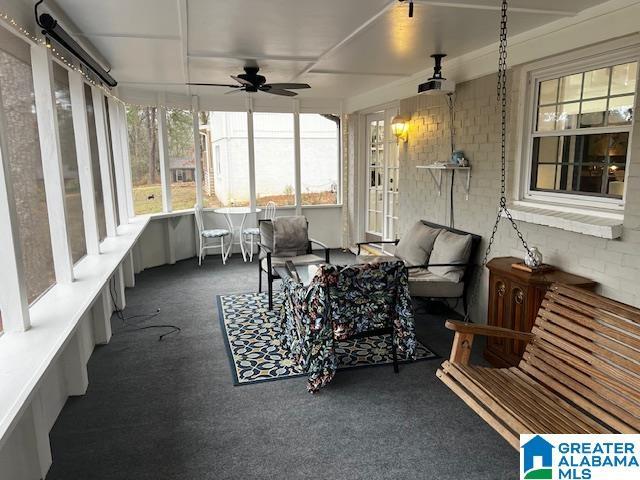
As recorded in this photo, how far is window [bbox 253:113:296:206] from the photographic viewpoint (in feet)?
25.5

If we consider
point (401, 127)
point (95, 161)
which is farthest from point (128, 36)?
point (401, 127)

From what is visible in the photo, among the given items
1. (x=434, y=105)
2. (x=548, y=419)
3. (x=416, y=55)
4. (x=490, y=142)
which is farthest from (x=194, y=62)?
(x=548, y=419)

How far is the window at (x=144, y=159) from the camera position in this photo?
21.8 feet

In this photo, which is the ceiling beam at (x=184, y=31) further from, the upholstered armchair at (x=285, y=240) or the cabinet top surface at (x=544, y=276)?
the cabinet top surface at (x=544, y=276)

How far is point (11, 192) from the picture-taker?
7.39 ft

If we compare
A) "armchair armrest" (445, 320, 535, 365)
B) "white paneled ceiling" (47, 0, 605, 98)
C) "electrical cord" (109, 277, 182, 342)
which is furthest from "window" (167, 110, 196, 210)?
"armchair armrest" (445, 320, 535, 365)

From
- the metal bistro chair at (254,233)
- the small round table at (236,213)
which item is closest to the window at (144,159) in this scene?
the small round table at (236,213)

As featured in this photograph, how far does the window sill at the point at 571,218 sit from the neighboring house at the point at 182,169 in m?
5.07

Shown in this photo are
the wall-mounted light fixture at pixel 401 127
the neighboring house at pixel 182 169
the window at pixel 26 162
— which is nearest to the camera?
the window at pixel 26 162

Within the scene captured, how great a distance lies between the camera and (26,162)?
2.76 metres

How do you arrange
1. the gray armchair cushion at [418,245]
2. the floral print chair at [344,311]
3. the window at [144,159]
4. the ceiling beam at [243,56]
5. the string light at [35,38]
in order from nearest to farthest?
the string light at [35,38]
the floral print chair at [344,311]
the ceiling beam at [243,56]
the gray armchair cushion at [418,245]
the window at [144,159]

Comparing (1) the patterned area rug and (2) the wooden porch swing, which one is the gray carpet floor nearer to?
(1) the patterned area rug

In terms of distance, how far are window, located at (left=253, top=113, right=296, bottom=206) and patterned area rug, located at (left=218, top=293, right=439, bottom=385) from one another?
348 cm

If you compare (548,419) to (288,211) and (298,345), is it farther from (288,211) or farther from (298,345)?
(288,211)
